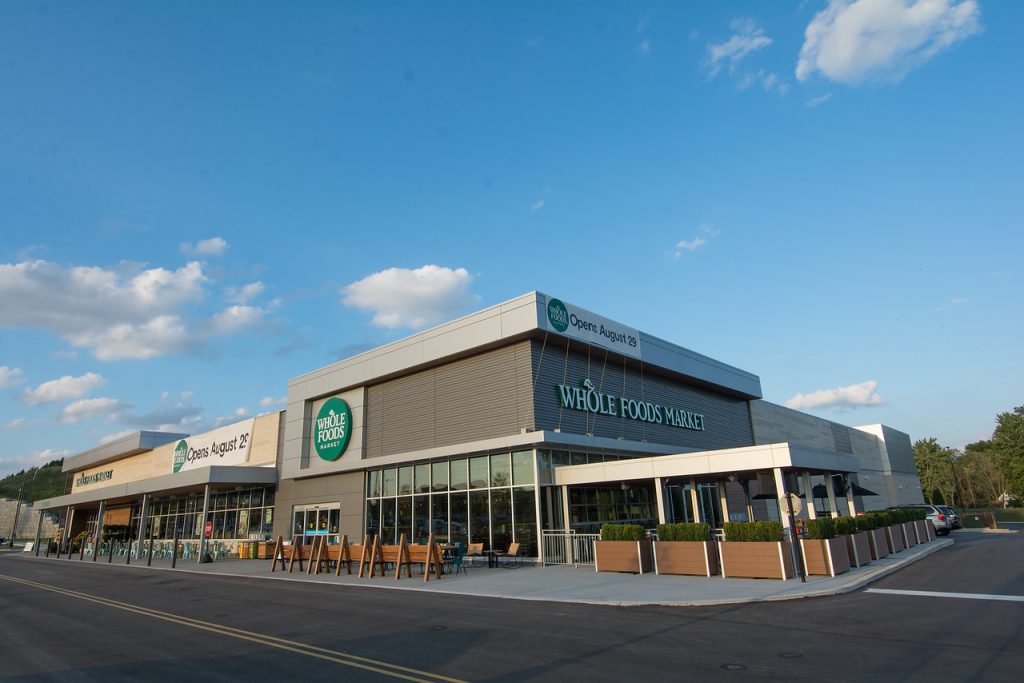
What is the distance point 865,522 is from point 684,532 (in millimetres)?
5978

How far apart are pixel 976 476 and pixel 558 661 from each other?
93.4 metres

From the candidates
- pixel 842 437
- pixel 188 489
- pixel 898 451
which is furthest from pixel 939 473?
pixel 188 489

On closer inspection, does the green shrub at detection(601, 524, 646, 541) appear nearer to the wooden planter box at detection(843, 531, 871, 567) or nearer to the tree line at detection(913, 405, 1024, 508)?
the wooden planter box at detection(843, 531, 871, 567)

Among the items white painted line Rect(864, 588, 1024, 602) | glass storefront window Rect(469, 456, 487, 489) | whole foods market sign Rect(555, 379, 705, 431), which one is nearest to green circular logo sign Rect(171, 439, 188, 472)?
glass storefront window Rect(469, 456, 487, 489)

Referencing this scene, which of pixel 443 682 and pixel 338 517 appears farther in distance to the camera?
pixel 338 517

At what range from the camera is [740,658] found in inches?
298

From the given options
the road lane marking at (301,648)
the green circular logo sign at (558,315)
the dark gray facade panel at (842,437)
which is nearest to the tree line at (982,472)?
the dark gray facade panel at (842,437)

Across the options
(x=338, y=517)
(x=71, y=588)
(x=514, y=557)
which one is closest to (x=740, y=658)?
(x=514, y=557)

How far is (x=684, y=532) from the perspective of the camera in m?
16.3

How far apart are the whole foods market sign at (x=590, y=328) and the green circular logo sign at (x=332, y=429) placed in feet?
44.1

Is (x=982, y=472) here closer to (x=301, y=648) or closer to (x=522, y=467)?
(x=522, y=467)

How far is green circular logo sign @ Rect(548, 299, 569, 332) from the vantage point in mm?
23000

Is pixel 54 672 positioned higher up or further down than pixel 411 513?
further down

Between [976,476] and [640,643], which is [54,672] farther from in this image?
[976,476]
